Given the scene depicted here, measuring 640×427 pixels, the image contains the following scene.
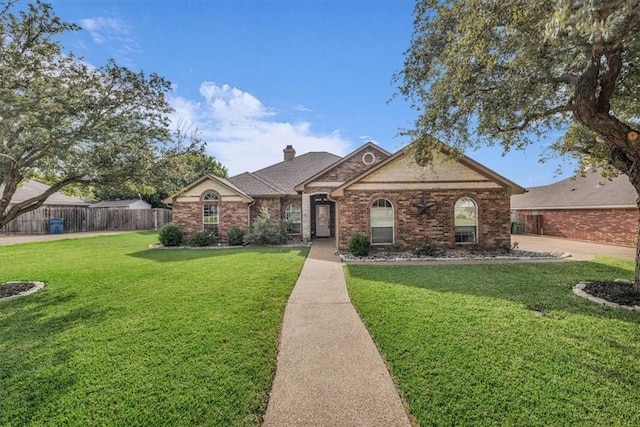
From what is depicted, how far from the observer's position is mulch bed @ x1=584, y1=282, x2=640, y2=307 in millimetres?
6059

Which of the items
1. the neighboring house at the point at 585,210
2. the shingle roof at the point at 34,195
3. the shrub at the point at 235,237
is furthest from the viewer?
the shingle roof at the point at 34,195

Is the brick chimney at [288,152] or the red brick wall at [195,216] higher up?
the brick chimney at [288,152]

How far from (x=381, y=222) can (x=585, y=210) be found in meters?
14.1

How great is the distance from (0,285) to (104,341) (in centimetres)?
635

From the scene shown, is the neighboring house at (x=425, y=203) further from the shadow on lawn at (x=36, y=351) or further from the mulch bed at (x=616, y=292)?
the shadow on lawn at (x=36, y=351)

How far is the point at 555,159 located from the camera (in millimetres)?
9797

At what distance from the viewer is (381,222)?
42.1 feet

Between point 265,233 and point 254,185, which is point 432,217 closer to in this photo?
point 265,233

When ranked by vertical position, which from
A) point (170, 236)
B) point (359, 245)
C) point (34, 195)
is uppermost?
point (34, 195)

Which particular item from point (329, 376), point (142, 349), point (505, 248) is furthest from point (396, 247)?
point (142, 349)

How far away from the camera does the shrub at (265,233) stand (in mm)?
15719

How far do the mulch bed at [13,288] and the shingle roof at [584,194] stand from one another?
20.0 meters

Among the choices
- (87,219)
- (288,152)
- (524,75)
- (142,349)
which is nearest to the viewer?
(142,349)

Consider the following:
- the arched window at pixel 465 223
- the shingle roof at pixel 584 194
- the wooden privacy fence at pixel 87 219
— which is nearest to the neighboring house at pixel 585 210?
the shingle roof at pixel 584 194
